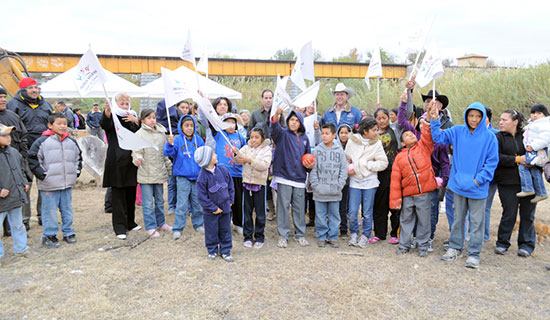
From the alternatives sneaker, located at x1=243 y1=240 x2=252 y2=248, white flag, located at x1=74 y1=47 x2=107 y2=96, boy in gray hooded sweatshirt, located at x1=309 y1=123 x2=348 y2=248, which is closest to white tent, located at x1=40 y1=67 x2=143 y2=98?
white flag, located at x1=74 y1=47 x2=107 y2=96

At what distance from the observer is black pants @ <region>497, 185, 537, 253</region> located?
514 centimetres

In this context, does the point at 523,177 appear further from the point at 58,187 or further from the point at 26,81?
the point at 26,81

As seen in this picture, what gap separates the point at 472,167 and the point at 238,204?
3317mm

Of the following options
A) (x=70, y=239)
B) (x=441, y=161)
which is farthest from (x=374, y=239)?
(x=70, y=239)

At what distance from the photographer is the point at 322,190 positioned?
546 centimetres

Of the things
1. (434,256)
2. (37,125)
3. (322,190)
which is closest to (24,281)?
(37,125)

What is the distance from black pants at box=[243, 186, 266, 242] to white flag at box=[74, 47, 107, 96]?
2610 millimetres

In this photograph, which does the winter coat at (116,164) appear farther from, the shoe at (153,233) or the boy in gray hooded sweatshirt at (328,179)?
the boy in gray hooded sweatshirt at (328,179)

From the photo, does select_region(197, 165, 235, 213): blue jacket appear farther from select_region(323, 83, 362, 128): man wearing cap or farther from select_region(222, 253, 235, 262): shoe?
select_region(323, 83, 362, 128): man wearing cap

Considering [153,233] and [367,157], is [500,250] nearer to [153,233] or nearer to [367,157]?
[367,157]

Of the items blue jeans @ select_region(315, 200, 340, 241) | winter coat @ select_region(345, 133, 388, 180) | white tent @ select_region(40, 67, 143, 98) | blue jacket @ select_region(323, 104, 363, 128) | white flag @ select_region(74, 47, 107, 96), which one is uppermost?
white tent @ select_region(40, 67, 143, 98)

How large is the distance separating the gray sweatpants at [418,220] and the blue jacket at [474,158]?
47 cm

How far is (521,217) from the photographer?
520cm

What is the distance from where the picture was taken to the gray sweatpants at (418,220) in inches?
203
